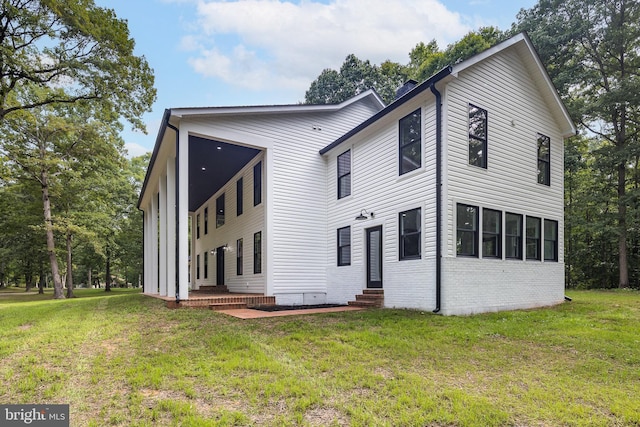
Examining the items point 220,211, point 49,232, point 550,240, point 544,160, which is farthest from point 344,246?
point 49,232

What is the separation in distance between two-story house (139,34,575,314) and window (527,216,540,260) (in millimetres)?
28

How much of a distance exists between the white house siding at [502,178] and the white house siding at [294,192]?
5195 millimetres

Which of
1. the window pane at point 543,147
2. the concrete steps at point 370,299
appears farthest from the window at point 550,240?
the concrete steps at point 370,299

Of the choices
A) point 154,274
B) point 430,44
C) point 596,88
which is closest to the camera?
point 154,274

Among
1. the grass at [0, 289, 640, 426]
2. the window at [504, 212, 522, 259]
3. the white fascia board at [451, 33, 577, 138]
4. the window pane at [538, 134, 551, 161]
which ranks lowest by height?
the grass at [0, 289, 640, 426]

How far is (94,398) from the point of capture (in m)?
3.78

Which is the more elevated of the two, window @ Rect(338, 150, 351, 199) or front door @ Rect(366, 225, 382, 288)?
window @ Rect(338, 150, 351, 199)

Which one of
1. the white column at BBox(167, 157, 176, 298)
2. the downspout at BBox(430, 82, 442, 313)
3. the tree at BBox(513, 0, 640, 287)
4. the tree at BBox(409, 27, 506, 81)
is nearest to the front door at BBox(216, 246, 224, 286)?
the white column at BBox(167, 157, 176, 298)

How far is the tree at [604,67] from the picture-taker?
54.8ft

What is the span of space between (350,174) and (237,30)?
23.1 feet

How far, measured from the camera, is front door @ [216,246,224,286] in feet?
59.1

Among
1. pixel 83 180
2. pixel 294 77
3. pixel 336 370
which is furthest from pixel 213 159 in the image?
pixel 294 77

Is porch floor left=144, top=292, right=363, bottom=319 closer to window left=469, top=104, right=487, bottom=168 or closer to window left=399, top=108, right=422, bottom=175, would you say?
window left=399, top=108, right=422, bottom=175

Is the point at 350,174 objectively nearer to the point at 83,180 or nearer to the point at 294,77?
the point at 83,180
